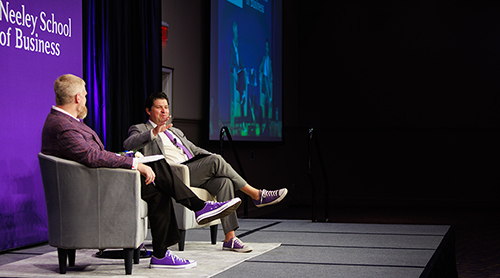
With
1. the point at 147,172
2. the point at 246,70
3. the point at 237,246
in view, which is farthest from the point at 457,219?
the point at 147,172

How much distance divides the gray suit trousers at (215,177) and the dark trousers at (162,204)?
655 mm

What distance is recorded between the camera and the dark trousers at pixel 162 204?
8.96ft

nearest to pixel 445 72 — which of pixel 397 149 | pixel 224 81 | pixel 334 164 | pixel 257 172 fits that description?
pixel 397 149

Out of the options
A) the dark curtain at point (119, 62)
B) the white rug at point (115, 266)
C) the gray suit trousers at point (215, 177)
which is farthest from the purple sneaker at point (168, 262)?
the dark curtain at point (119, 62)

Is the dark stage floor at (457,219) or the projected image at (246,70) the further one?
the projected image at (246,70)

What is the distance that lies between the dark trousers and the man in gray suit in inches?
18.9

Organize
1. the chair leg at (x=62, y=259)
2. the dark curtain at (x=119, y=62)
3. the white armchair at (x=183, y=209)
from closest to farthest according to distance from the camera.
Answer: the chair leg at (x=62, y=259) < the white armchair at (x=183, y=209) < the dark curtain at (x=119, y=62)

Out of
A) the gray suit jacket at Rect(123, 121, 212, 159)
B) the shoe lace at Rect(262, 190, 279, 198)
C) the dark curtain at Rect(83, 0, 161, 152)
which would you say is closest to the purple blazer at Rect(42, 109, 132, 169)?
the gray suit jacket at Rect(123, 121, 212, 159)

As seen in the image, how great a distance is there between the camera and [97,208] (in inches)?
103

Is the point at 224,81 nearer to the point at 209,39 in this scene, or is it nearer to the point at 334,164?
the point at 209,39

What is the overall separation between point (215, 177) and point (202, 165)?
0.35 ft

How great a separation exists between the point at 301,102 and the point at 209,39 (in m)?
3.04

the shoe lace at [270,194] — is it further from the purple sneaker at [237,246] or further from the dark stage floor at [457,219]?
the dark stage floor at [457,219]

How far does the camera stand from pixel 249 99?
22.6 ft
